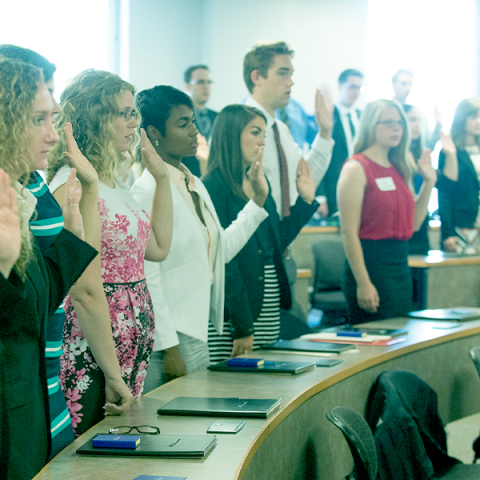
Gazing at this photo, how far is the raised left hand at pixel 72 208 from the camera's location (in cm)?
139

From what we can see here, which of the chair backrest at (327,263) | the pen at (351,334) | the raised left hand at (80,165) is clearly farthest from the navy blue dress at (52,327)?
the chair backrest at (327,263)

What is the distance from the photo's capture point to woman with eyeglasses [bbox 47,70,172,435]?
153 centimetres

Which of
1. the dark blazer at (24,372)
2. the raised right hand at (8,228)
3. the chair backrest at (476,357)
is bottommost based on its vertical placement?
the chair backrest at (476,357)

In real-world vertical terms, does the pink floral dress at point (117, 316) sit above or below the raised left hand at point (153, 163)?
below

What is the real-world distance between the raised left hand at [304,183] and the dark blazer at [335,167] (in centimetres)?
245

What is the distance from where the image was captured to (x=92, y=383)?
5.21ft

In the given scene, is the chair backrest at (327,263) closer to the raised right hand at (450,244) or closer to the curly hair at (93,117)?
the raised right hand at (450,244)

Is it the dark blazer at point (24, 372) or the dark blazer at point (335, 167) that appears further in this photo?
the dark blazer at point (335, 167)

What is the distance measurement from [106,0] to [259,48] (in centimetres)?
289

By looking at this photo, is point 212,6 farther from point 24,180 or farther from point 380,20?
point 24,180

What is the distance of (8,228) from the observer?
1.07m

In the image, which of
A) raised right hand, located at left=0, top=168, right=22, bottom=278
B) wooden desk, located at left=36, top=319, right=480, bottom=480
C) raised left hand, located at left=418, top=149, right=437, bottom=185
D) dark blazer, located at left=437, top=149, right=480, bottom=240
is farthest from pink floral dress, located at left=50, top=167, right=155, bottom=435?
dark blazer, located at left=437, top=149, right=480, bottom=240

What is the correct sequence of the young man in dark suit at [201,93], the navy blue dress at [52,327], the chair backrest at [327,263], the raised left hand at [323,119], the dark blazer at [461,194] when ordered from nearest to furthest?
1. the navy blue dress at [52,327]
2. the raised left hand at [323,119]
3. the dark blazer at [461,194]
4. the young man in dark suit at [201,93]
5. the chair backrest at [327,263]

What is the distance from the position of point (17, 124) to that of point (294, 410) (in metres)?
0.97
